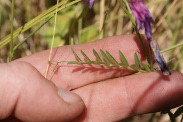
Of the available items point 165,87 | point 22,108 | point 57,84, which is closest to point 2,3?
point 57,84

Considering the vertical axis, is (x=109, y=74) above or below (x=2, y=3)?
below

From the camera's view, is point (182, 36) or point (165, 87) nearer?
point (165, 87)

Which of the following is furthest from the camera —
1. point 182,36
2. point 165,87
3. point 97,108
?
point 182,36

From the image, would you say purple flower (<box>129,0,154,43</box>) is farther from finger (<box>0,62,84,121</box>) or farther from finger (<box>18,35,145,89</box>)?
finger (<box>0,62,84,121</box>)

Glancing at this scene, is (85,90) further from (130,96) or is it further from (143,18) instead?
(143,18)

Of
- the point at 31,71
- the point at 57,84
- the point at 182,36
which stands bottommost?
the point at 182,36

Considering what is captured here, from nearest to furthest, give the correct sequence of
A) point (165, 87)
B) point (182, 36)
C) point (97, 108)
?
point (165, 87)
point (97, 108)
point (182, 36)

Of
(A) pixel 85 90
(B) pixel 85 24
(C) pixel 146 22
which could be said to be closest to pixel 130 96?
(A) pixel 85 90

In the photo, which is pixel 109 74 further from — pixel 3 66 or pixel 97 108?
pixel 3 66
